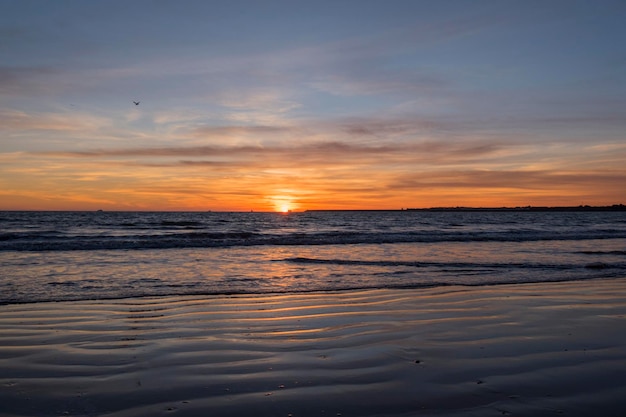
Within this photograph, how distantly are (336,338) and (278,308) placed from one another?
8.19 ft

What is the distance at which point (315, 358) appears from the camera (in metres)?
5.22

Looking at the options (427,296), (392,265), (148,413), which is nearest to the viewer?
(148,413)

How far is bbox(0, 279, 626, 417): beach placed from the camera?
3955 millimetres

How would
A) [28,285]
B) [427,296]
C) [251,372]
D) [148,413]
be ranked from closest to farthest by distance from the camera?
[148,413], [251,372], [427,296], [28,285]

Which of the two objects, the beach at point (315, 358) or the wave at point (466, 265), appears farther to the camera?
the wave at point (466, 265)

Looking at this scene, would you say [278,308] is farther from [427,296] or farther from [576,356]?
[576,356]

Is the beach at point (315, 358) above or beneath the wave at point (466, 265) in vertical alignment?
above

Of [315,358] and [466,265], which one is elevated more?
[315,358]

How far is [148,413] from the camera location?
3.77 metres

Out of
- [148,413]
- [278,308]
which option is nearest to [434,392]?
[148,413]

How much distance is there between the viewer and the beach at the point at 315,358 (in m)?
3.96

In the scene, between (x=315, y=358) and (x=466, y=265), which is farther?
(x=466, y=265)

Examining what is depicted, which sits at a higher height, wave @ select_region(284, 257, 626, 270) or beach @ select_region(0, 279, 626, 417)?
beach @ select_region(0, 279, 626, 417)

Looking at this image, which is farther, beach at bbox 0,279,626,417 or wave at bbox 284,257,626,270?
wave at bbox 284,257,626,270
